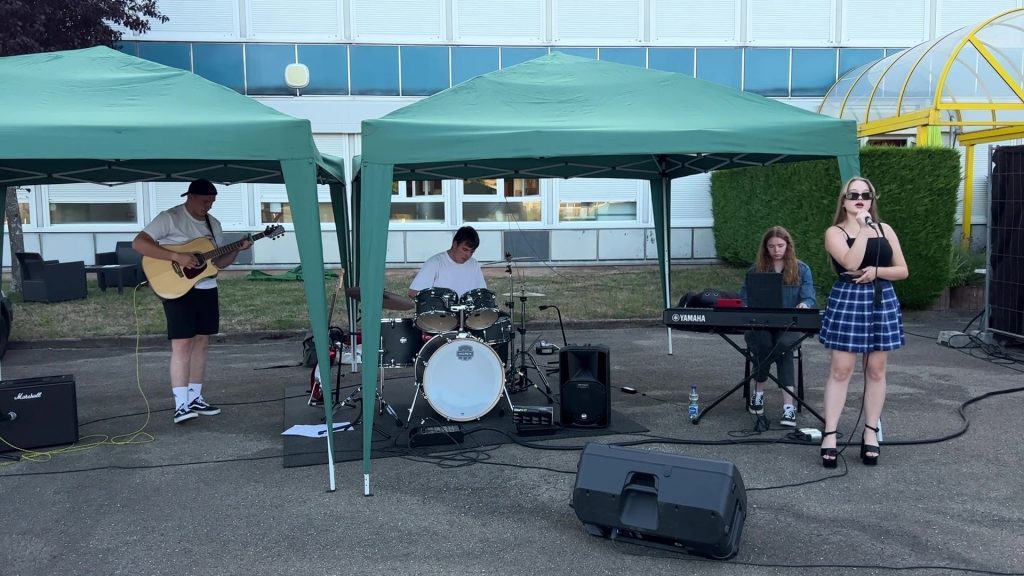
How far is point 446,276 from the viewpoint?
6883mm

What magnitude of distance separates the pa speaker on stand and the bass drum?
0.49 metres

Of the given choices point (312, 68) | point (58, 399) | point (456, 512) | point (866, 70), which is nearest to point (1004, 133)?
point (866, 70)

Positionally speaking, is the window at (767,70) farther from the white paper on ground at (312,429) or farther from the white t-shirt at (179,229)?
the white paper on ground at (312,429)

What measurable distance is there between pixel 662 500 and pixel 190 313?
3984mm

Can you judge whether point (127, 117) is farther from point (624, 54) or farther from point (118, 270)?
point (624, 54)

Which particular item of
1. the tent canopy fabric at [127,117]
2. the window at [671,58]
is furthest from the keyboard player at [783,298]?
the window at [671,58]

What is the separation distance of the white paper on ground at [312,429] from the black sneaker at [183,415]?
86 centimetres

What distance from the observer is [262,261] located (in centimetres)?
1747

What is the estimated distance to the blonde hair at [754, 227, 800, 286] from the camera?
233 inches

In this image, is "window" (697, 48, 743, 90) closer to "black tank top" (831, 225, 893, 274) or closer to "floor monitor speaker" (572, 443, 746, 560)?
"black tank top" (831, 225, 893, 274)

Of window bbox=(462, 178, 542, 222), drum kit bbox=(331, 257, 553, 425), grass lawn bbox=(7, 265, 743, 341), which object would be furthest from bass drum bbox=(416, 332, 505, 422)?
window bbox=(462, 178, 542, 222)

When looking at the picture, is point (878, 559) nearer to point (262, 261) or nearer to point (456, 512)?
point (456, 512)

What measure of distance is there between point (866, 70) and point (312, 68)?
11.1m

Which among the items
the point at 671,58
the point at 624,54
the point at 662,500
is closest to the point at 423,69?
the point at 624,54
